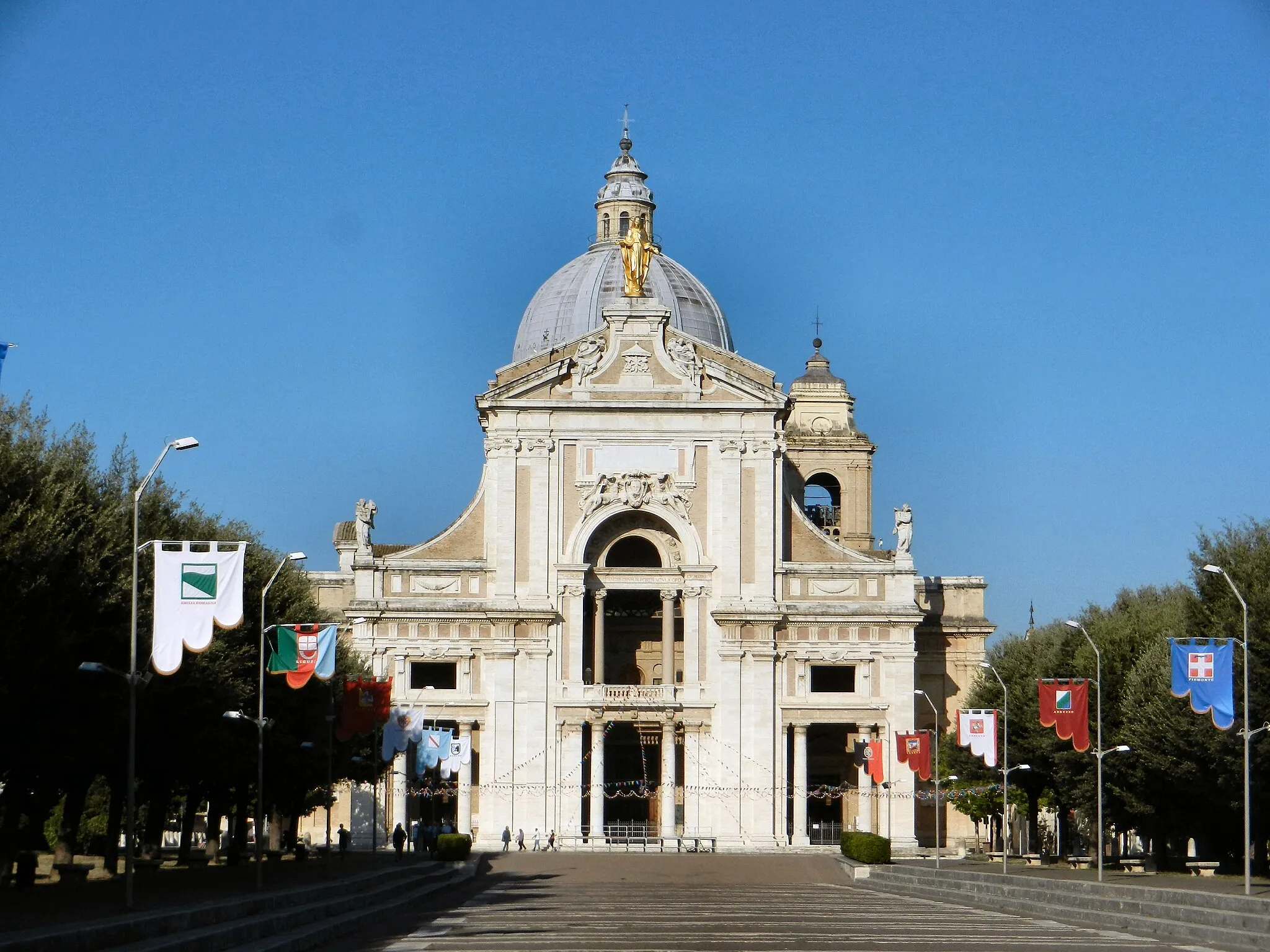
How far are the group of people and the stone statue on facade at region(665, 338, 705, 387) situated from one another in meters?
22.9

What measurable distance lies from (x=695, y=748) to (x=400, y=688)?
14360 mm

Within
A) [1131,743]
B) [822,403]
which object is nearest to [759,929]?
[1131,743]

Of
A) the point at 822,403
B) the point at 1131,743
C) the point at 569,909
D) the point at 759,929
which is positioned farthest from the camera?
the point at 822,403

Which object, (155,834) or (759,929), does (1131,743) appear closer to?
(759,929)

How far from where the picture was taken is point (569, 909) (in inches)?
2194

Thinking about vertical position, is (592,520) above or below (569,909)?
above

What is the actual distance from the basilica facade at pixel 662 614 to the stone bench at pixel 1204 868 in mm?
22516

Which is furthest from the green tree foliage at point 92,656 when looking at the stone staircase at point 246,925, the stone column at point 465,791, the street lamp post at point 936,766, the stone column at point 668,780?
the street lamp post at point 936,766

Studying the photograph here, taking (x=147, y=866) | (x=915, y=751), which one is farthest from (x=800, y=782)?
(x=147, y=866)

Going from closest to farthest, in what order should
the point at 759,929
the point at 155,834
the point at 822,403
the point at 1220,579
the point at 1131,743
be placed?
1. the point at 759,929
2. the point at 1220,579
3. the point at 1131,743
4. the point at 155,834
5. the point at 822,403

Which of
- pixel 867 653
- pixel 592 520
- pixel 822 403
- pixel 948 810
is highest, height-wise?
pixel 822 403

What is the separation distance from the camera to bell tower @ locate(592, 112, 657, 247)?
13150 centimetres

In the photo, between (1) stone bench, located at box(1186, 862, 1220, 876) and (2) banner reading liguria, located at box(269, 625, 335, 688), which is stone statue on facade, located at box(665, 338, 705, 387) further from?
(2) banner reading liguria, located at box(269, 625, 335, 688)

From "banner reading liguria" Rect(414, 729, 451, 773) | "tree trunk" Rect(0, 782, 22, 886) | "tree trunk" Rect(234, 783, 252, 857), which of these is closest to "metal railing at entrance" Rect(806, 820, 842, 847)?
"banner reading liguria" Rect(414, 729, 451, 773)
